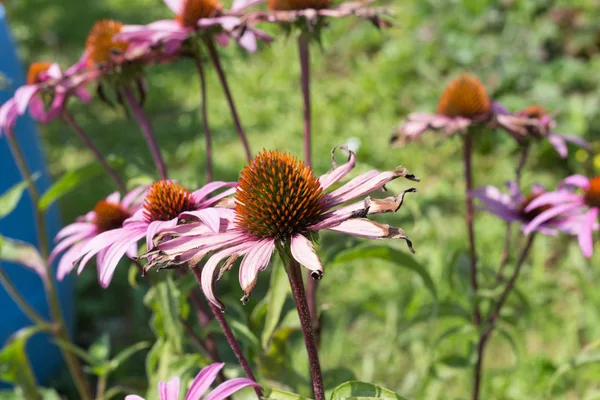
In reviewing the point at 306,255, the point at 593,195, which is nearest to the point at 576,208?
the point at 593,195

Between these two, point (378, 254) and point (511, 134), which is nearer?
point (378, 254)

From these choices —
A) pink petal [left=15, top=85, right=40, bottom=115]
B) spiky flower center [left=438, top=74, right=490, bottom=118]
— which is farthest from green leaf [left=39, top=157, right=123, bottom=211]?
spiky flower center [left=438, top=74, right=490, bottom=118]

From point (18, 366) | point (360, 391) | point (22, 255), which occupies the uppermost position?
point (360, 391)

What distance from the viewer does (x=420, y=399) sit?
1261 millimetres

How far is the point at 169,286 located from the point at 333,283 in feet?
3.64

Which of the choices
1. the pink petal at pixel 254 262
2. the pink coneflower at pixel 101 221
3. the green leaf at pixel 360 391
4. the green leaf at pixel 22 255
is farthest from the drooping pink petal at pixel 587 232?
the green leaf at pixel 22 255

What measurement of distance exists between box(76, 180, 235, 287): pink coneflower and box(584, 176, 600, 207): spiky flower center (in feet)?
2.06

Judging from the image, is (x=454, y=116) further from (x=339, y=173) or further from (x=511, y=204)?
(x=339, y=173)

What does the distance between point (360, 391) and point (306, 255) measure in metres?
0.21

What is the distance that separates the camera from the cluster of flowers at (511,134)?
107 centimetres

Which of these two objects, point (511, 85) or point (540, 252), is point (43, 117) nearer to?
point (540, 252)

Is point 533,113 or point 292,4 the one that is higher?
point 292,4

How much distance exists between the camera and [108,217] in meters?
1.04

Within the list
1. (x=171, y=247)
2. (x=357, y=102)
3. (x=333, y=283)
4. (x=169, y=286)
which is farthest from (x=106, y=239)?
(x=357, y=102)
